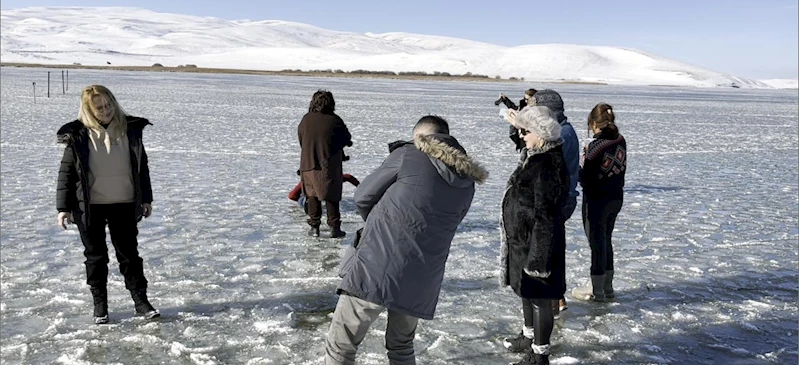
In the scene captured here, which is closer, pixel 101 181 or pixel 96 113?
pixel 96 113

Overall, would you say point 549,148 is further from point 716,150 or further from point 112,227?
point 716,150

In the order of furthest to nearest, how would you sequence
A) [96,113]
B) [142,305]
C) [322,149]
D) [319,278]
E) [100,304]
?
[322,149], [319,278], [142,305], [100,304], [96,113]

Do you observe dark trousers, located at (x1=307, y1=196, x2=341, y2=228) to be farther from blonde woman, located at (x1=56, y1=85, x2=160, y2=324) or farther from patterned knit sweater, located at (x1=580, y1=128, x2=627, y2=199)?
patterned knit sweater, located at (x1=580, y1=128, x2=627, y2=199)

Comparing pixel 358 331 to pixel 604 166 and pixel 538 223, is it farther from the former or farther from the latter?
pixel 604 166

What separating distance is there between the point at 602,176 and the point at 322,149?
3.01 meters

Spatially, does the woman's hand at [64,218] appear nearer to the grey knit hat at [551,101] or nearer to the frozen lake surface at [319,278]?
the frozen lake surface at [319,278]

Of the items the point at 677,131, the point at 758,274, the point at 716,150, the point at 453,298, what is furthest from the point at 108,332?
the point at 677,131

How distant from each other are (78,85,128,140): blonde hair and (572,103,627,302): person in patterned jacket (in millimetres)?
3298

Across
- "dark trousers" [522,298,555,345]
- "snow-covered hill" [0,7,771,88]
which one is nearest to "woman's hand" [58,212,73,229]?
"dark trousers" [522,298,555,345]

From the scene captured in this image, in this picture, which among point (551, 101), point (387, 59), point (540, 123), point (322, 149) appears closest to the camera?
A: point (540, 123)

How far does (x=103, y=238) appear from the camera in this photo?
4738 mm

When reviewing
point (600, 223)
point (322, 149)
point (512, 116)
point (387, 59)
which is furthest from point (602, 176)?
point (387, 59)

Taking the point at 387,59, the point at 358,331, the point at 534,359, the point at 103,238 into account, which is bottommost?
the point at 534,359

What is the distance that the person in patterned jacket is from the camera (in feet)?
17.1
